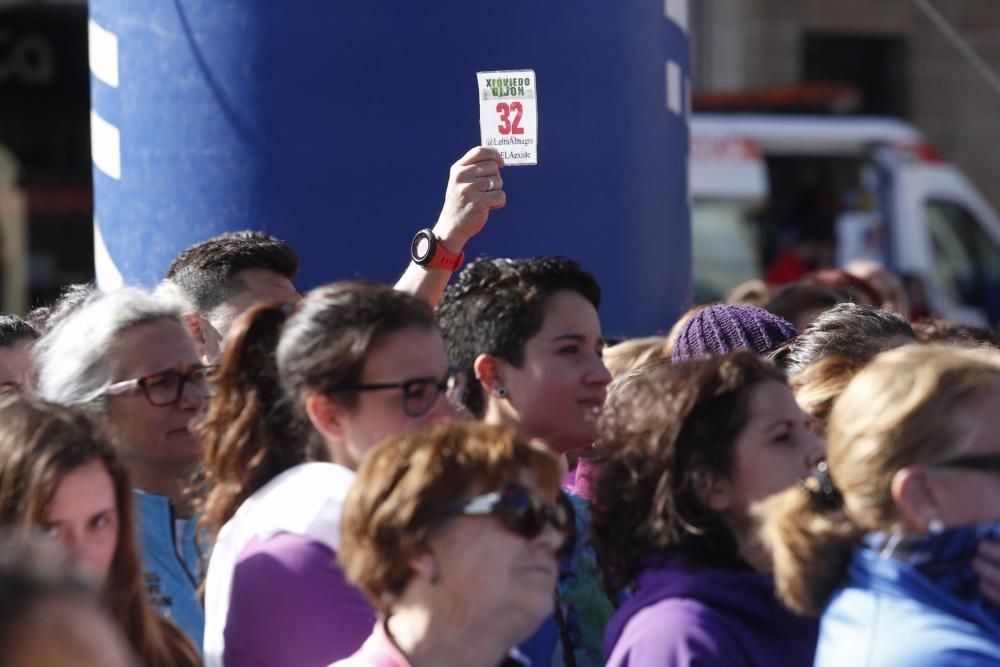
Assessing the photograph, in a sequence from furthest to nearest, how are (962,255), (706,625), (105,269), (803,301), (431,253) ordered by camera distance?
(962,255)
(803,301)
(105,269)
(431,253)
(706,625)

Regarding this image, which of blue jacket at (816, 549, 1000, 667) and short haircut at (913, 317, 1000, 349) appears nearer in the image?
blue jacket at (816, 549, 1000, 667)

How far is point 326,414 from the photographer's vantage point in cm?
284

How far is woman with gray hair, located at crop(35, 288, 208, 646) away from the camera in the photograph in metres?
3.29

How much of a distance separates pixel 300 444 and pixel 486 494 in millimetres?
695

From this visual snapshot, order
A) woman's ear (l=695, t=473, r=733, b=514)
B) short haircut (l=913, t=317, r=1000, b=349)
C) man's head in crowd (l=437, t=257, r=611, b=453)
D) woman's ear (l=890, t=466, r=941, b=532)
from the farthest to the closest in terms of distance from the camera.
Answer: short haircut (l=913, t=317, r=1000, b=349) < man's head in crowd (l=437, t=257, r=611, b=453) < woman's ear (l=695, t=473, r=733, b=514) < woman's ear (l=890, t=466, r=941, b=532)

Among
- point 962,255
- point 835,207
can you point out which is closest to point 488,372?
point 835,207

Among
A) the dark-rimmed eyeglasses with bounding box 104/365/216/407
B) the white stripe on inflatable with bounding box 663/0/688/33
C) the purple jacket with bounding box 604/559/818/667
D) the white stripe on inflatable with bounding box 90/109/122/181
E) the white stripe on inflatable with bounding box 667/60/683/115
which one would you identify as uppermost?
the white stripe on inflatable with bounding box 663/0/688/33

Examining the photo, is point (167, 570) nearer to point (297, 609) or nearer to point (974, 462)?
point (297, 609)

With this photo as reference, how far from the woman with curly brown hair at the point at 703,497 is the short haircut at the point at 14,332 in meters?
1.81

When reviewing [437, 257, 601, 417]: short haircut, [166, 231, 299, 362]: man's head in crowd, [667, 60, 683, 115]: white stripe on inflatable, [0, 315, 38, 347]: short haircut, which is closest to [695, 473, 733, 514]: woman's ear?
[437, 257, 601, 417]: short haircut

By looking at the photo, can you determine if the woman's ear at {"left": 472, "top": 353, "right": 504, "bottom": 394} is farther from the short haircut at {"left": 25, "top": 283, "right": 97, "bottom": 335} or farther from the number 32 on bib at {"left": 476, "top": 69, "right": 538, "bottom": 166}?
Answer: the short haircut at {"left": 25, "top": 283, "right": 97, "bottom": 335}

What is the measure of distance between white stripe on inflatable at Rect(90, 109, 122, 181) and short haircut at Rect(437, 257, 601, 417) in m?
1.49

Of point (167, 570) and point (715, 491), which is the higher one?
point (715, 491)

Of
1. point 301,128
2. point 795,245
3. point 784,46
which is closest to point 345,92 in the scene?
point 301,128
